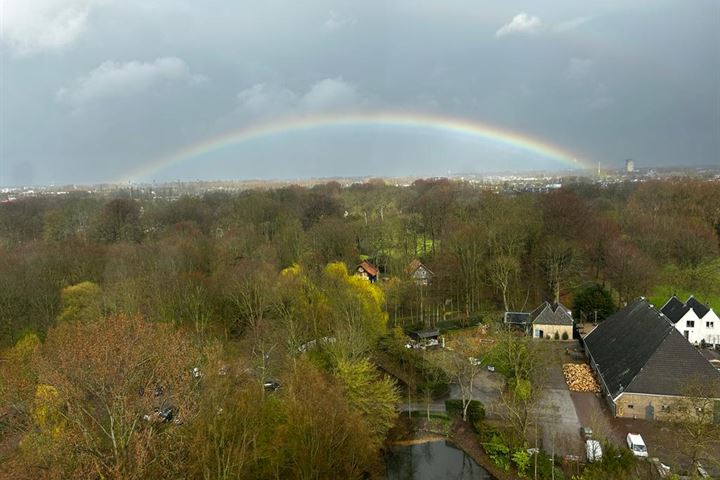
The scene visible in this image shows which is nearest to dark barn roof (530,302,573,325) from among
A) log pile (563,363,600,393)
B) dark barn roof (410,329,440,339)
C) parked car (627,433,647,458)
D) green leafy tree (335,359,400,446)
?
log pile (563,363,600,393)

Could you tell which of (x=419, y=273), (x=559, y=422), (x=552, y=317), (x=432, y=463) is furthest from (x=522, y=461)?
(x=419, y=273)

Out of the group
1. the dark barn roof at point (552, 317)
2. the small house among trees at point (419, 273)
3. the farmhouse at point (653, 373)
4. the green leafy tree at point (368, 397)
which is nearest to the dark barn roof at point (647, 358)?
the farmhouse at point (653, 373)

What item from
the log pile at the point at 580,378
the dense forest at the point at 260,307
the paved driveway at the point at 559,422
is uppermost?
the dense forest at the point at 260,307

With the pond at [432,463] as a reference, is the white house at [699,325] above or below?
above

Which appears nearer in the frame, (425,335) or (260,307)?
(260,307)

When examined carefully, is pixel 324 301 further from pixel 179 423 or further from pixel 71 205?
pixel 71 205

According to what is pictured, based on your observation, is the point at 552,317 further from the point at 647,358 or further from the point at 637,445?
the point at 637,445

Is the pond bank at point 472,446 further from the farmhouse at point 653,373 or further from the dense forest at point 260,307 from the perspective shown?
the farmhouse at point 653,373
